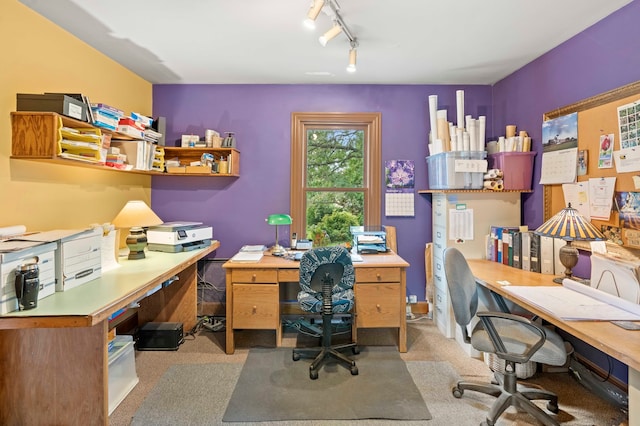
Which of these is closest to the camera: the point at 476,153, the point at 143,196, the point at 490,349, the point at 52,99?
the point at 490,349

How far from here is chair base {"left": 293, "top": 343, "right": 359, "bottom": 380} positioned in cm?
226

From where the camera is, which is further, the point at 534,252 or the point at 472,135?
the point at 472,135

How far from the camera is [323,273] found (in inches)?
84.7

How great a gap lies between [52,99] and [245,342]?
225 cm

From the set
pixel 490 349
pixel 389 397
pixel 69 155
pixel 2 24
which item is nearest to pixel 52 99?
pixel 69 155

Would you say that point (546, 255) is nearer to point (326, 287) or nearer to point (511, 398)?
point (511, 398)

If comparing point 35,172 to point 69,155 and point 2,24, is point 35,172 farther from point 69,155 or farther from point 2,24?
point 2,24

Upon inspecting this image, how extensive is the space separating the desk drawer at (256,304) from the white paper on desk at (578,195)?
233 cm

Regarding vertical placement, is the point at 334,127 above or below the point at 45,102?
above

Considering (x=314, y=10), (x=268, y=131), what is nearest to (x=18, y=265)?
(x=314, y=10)

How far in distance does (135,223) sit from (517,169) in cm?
332

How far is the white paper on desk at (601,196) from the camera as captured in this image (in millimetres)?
2062

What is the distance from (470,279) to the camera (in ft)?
6.56

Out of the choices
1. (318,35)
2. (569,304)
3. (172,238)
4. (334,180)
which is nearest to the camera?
(569,304)
